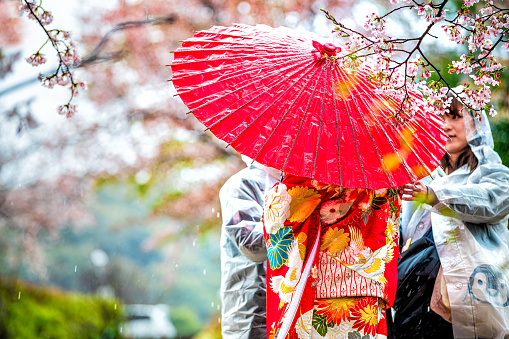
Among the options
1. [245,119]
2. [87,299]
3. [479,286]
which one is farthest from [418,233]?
[87,299]

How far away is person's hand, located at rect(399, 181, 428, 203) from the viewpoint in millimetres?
1866

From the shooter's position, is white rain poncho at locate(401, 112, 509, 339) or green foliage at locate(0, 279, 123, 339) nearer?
white rain poncho at locate(401, 112, 509, 339)

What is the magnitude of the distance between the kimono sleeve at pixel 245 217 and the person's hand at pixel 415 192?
58 cm

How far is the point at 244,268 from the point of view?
2119mm

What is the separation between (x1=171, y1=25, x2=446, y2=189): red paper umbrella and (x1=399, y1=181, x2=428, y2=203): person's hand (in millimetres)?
318

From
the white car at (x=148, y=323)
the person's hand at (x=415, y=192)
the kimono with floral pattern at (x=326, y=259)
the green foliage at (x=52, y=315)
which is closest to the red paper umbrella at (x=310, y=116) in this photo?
the kimono with floral pattern at (x=326, y=259)

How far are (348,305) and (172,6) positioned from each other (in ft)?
12.9

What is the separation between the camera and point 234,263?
214cm

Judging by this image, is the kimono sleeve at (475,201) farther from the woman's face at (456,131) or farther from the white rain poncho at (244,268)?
the white rain poncho at (244,268)

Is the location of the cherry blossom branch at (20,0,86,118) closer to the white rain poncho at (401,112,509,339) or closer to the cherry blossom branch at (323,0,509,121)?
the cherry blossom branch at (323,0,509,121)

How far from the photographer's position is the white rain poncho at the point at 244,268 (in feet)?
6.57

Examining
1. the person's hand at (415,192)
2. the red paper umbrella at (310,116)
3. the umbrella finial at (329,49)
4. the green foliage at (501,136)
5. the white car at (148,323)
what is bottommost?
the white car at (148,323)

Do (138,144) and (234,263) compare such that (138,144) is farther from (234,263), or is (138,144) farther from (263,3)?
(234,263)

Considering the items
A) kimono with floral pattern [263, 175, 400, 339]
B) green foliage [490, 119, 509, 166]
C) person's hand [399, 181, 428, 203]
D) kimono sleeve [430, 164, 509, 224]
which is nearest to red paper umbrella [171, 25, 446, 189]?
kimono with floral pattern [263, 175, 400, 339]
